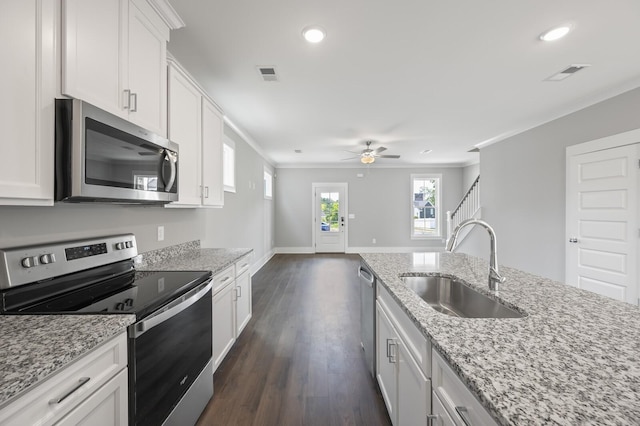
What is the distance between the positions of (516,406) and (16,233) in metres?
1.91

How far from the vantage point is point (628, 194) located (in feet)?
9.32

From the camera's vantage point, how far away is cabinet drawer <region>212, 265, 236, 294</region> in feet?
6.56

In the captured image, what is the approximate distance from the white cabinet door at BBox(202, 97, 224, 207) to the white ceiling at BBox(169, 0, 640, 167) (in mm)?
413

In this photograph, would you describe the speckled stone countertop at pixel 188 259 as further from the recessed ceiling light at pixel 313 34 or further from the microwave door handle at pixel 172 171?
the recessed ceiling light at pixel 313 34

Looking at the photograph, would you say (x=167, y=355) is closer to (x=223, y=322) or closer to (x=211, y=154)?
(x=223, y=322)

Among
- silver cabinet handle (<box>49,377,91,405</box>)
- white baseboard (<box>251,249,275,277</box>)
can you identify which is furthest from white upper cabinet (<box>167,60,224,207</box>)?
white baseboard (<box>251,249,275,277</box>)

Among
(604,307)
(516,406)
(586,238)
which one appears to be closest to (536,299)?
(604,307)

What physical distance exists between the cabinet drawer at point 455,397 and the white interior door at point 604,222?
3476 millimetres

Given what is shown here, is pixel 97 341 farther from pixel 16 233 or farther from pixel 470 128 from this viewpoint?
pixel 470 128

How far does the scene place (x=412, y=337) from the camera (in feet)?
3.73

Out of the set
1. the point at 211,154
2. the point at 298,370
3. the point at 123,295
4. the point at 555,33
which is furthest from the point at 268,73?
the point at 298,370

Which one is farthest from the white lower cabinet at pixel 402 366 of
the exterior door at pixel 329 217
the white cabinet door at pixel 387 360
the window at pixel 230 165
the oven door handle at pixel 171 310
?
the exterior door at pixel 329 217

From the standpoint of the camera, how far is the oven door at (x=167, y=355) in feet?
3.56

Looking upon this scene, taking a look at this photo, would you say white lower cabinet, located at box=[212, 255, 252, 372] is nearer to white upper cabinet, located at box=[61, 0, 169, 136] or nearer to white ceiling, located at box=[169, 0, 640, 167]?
white upper cabinet, located at box=[61, 0, 169, 136]
